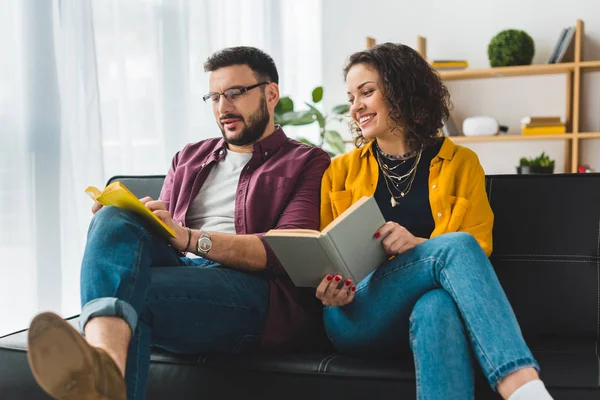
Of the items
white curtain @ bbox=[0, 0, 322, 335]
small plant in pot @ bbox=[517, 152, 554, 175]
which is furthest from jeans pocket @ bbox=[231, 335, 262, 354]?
small plant in pot @ bbox=[517, 152, 554, 175]

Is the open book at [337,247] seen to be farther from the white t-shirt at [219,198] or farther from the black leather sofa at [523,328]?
the white t-shirt at [219,198]

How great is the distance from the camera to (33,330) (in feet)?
3.56

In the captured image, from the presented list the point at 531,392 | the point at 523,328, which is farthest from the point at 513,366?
the point at 523,328

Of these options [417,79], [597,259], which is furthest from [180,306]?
[597,259]

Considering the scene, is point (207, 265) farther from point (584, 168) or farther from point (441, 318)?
point (584, 168)

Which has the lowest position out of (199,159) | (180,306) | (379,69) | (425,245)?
(180,306)

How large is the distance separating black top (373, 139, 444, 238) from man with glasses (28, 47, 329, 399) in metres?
0.18

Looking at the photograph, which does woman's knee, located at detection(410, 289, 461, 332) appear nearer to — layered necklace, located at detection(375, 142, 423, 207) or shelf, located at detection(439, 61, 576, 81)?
layered necklace, located at detection(375, 142, 423, 207)

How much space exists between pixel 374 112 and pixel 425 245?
0.51 m

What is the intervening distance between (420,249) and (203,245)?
515 mm

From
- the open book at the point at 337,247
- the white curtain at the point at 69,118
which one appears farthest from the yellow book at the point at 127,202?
the white curtain at the point at 69,118

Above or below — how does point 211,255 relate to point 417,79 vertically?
below

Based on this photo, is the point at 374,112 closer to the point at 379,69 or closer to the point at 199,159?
the point at 379,69

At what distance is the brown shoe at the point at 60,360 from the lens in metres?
1.08
